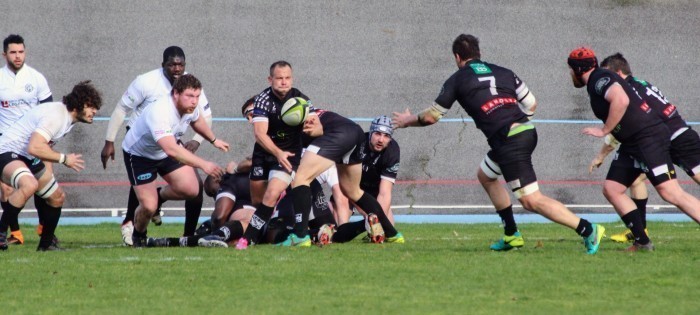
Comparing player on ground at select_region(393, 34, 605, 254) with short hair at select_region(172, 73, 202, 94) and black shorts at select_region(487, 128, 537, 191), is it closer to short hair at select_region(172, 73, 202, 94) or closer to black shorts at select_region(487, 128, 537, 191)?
black shorts at select_region(487, 128, 537, 191)

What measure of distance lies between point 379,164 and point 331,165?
180 centimetres

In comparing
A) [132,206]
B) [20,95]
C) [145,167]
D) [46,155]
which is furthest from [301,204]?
[20,95]

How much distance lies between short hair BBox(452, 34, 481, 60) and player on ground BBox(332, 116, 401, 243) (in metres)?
1.99

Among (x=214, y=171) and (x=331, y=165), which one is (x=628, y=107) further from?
(x=214, y=171)

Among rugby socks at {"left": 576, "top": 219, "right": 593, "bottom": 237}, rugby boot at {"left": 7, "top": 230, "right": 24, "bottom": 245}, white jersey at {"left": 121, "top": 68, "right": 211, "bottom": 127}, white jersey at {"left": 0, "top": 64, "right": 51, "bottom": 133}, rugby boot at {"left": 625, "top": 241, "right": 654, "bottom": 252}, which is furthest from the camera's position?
white jersey at {"left": 0, "top": 64, "right": 51, "bottom": 133}

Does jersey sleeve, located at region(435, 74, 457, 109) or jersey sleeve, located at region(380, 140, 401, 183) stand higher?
jersey sleeve, located at region(435, 74, 457, 109)

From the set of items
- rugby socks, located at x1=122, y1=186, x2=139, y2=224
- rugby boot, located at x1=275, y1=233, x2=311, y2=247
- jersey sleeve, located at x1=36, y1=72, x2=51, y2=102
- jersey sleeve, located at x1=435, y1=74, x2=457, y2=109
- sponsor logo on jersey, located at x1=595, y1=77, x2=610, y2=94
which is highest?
sponsor logo on jersey, located at x1=595, y1=77, x2=610, y2=94

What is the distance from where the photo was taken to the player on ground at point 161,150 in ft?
33.8

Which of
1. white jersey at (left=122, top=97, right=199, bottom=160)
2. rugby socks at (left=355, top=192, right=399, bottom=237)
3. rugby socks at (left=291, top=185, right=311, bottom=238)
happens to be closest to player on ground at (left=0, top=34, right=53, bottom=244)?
white jersey at (left=122, top=97, right=199, bottom=160)

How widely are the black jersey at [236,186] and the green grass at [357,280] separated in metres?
1.59

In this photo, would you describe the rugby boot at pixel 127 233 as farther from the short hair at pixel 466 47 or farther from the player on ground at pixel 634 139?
the player on ground at pixel 634 139

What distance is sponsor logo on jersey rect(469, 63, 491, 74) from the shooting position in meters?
9.36

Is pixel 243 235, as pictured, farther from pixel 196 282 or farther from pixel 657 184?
pixel 657 184

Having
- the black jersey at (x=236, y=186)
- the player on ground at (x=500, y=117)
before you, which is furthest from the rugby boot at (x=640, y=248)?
the black jersey at (x=236, y=186)
